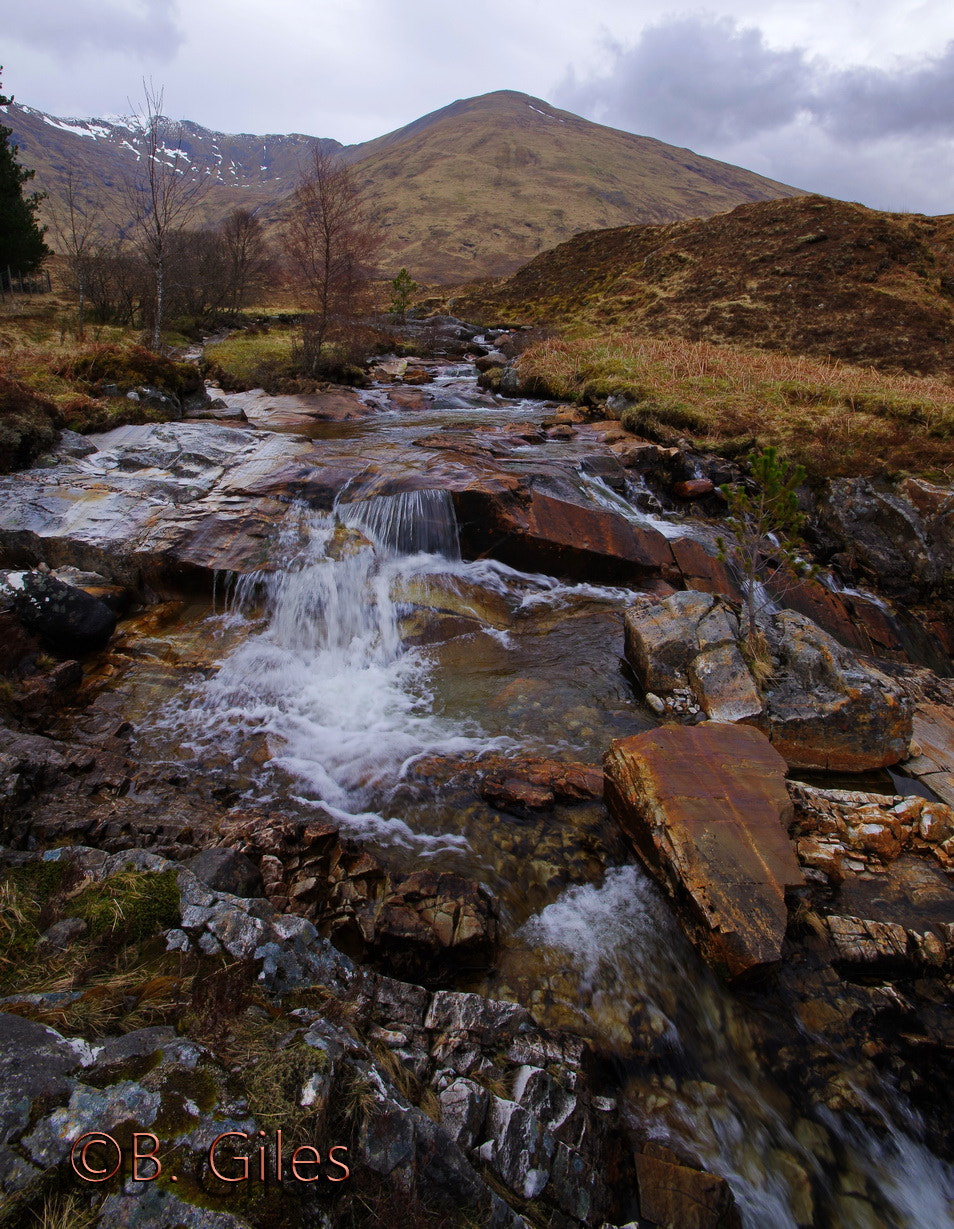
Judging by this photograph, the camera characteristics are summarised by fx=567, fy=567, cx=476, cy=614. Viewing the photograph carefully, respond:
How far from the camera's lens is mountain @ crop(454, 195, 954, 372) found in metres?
23.5

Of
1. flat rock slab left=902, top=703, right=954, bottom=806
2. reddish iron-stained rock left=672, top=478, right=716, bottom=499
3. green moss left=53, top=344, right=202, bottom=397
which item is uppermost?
green moss left=53, top=344, right=202, bottom=397

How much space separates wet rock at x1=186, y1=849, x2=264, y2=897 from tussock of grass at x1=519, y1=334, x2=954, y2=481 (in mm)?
13152

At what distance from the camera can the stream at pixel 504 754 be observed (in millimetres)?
3297

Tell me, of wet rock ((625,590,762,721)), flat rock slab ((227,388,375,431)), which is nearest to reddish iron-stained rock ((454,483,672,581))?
wet rock ((625,590,762,721))

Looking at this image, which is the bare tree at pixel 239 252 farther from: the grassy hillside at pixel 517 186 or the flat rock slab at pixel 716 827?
the grassy hillside at pixel 517 186

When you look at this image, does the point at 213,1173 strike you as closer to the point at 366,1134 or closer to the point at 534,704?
the point at 366,1134

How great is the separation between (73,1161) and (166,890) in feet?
4.88

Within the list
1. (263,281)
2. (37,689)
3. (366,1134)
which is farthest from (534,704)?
(263,281)

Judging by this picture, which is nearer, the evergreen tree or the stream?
the stream

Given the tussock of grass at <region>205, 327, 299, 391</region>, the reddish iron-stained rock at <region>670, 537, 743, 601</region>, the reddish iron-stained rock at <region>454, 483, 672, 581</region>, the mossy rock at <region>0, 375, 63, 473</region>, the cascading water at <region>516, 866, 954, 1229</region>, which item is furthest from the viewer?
the tussock of grass at <region>205, 327, 299, 391</region>

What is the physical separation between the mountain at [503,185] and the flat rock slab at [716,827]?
307 feet

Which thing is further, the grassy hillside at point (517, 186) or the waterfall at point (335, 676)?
the grassy hillside at point (517, 186)

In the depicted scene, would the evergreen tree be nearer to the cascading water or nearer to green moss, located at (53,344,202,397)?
green moss, located at (53,344,202,397)

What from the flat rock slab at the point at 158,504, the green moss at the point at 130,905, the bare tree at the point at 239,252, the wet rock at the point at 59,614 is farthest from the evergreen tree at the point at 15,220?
the green moss at the point at 130,905
